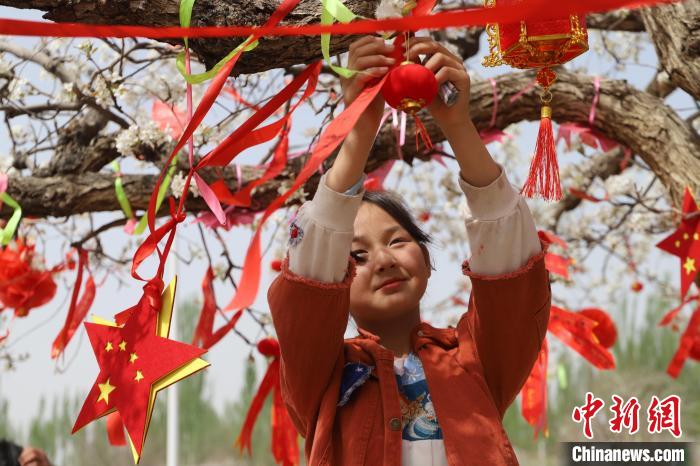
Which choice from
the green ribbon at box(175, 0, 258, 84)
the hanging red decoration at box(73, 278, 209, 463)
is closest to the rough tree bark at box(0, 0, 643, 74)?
the green ribbon at box(175, 0, 258, 84)

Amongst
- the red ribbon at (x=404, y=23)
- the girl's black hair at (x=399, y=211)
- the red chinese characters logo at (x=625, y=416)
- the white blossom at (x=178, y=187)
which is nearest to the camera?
the red ribbon at (x=404, y=23)

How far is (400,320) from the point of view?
1766 millimetres

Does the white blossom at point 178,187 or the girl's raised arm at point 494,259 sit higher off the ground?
the white blossom at point 178,187

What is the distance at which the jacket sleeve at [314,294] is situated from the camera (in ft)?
4.81

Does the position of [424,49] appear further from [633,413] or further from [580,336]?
[633,413]

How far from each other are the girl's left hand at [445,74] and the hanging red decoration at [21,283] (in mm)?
2006

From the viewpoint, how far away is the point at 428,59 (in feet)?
4.48

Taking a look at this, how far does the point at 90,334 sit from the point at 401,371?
65cm

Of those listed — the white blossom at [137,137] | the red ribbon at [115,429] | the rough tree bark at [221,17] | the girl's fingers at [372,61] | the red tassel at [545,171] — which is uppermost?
the white blossom at [137,137]

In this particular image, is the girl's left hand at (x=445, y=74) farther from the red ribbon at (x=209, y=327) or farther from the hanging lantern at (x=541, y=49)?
the red ribbon at (x=209, y=327)

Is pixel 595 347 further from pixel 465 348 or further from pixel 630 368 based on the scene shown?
pixel 630 368

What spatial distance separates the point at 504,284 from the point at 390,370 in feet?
0.93

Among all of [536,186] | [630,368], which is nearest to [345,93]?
[536,186]

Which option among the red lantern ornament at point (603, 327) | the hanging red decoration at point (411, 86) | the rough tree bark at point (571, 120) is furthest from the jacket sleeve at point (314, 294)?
the red lantern ornament at point (603, 327)
